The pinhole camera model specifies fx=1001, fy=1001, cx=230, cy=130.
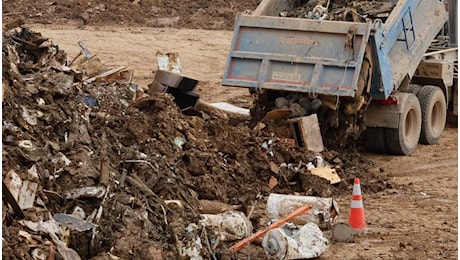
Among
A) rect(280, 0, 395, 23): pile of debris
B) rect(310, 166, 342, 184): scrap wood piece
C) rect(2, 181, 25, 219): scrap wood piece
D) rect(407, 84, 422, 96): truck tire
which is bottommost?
rect(310, 166, 342, 184): scrap wood piece

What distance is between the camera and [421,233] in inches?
384

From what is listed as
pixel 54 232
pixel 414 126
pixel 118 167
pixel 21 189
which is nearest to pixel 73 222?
pixel 54 232

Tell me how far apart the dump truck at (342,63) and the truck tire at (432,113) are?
22 centimetres

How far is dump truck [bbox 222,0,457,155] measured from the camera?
12.1 meters

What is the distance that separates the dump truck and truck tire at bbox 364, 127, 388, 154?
0.01 meters

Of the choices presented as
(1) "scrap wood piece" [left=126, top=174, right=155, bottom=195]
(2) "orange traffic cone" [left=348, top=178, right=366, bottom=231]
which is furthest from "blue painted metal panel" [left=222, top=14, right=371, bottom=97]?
(1) "scrap wood piece" [left=126, top=174, right=155, bottom=195]

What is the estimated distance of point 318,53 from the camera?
1223cm

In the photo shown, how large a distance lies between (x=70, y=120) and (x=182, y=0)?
1836 cm

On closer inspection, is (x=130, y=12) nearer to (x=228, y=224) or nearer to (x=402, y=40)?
(x=402, y=40)

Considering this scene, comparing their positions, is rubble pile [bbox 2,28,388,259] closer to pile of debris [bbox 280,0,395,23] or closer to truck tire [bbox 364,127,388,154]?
truck tire [bbox 364,127,388,154]

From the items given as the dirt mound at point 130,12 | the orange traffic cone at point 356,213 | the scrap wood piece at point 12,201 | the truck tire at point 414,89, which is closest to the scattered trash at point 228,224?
the orange traffic cone at point 356,213

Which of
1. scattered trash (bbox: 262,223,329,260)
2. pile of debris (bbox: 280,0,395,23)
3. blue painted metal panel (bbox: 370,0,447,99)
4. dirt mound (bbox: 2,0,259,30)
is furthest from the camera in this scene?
dirt mound (bbox: 2,0,259,30)

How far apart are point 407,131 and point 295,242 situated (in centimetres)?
545

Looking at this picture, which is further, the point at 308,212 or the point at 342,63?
the point at 342,63
